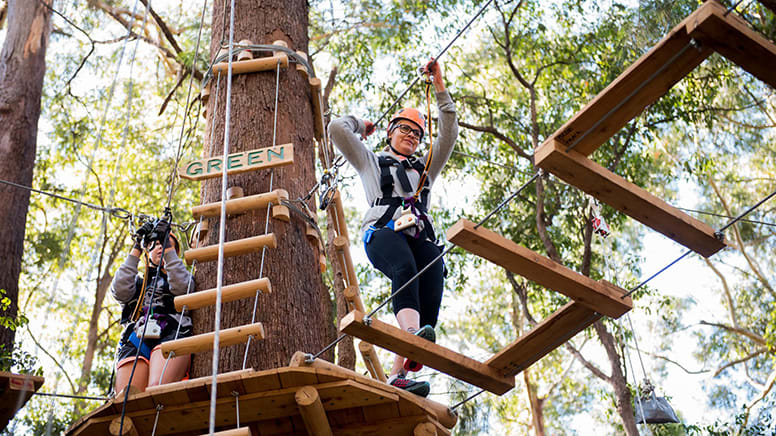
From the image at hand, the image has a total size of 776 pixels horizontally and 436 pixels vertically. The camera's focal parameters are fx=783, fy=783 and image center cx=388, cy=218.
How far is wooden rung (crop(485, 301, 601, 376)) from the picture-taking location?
2.85 m

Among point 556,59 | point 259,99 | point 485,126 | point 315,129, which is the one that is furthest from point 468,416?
point 259,99

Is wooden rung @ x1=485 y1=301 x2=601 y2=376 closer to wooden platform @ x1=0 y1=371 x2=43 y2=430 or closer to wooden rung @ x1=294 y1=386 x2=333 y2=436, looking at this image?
wooden rung @ x1=294 y1=386 x2=333 y2=436

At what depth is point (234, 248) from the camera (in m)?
3.21

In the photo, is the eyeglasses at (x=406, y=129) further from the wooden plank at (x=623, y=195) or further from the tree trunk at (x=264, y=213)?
the wooden plank at (x=623, y=195)

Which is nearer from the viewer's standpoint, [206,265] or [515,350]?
[515,350]

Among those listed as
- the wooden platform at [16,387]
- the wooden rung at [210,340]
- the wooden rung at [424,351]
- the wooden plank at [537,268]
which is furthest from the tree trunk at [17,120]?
the wooden plank at [537,268]

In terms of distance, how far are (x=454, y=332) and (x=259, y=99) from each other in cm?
1050

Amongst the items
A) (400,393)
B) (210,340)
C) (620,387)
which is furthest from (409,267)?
(620,387)

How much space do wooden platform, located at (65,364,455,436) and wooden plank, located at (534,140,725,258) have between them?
957mm

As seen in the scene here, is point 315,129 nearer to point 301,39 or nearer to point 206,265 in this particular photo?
point 301,39

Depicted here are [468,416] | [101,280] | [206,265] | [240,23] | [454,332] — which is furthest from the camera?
[454,332]

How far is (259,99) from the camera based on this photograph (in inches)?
154

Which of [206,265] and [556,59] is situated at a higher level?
[556,59]

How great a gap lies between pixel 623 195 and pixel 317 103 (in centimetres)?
212
